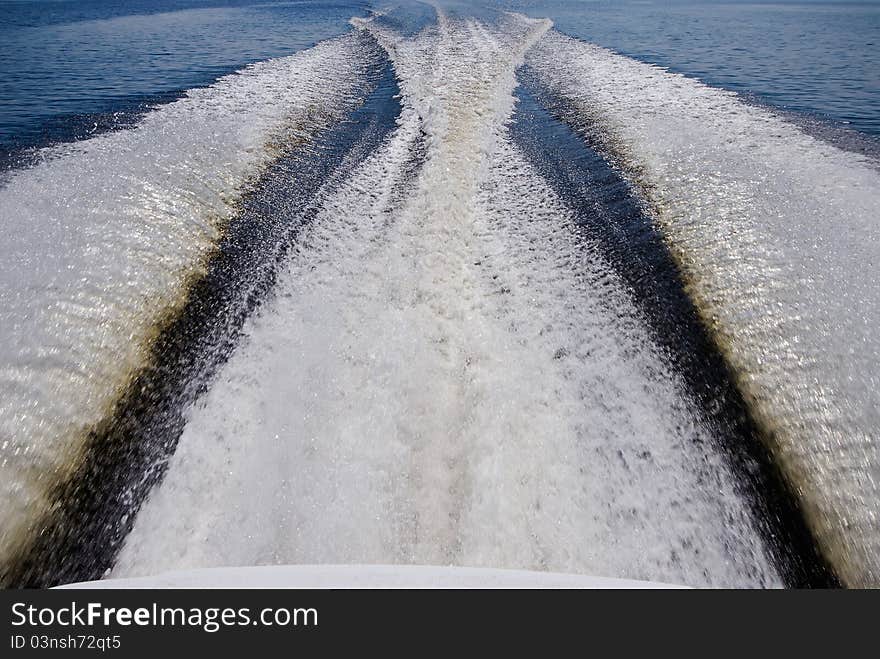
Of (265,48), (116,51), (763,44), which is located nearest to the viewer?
(116,51)

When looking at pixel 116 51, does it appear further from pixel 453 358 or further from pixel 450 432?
pixel 450 432

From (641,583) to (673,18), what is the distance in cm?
2002

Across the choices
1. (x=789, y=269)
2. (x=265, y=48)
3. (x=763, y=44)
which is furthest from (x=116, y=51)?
(x=763, y=44)

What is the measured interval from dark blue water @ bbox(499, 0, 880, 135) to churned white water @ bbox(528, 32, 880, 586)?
170 centimetres

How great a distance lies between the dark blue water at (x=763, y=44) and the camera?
818 centimetres

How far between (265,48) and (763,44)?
1183 cm

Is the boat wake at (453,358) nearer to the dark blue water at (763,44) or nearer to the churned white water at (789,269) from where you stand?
the churned white water at (789,269)

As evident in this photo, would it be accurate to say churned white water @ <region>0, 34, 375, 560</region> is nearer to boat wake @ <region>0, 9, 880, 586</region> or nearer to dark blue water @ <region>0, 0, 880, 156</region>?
boat wake @ <region>0, 9, 880, 586</region>

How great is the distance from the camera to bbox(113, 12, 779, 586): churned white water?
241 centimetres

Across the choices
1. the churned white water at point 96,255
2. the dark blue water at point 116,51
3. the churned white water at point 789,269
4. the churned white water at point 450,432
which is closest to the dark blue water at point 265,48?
the dark blue water at point 116,51

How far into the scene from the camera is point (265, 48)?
37.6 ft

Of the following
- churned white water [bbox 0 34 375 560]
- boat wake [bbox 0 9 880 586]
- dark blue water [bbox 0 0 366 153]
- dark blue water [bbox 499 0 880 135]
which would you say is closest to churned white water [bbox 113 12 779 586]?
boat wake [bbox 0 9 880 586]

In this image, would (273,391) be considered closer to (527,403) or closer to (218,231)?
(527,403)

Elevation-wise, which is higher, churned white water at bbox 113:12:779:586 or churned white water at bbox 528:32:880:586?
churned white water at bbox 528:32:880:586
